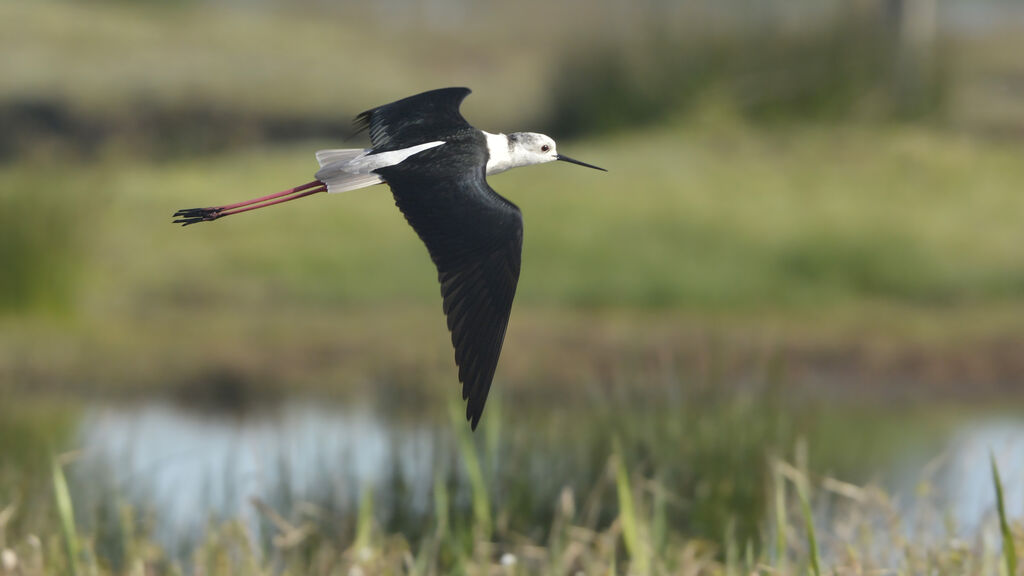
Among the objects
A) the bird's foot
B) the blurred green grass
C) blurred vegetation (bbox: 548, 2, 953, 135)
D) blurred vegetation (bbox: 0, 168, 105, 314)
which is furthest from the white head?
blurred vegetation (bbox: 548, 2, 953, 135)

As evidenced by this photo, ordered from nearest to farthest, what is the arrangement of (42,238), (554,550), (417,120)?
(417,120) < (554,550) < (42,238)

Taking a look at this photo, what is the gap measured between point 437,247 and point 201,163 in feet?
41.7

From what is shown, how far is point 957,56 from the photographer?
17.0 meters

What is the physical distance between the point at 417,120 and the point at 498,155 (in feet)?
1.04

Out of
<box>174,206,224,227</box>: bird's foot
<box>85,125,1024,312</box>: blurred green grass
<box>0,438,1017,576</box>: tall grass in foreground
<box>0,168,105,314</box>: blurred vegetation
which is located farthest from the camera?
<box>85,125,1024,312</box>: blurred green grass

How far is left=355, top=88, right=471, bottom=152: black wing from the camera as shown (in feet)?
10.4

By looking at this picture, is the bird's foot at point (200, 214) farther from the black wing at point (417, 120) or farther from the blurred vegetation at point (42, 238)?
the blurred vegetation at point (42, 238)

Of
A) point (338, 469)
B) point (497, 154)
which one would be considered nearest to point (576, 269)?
point (338, 469)

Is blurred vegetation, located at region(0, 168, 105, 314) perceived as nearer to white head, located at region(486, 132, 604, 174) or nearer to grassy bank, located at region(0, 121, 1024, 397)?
grassy bank, located at region(0, 121, 1024, 397)

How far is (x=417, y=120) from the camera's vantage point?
10.8 ft

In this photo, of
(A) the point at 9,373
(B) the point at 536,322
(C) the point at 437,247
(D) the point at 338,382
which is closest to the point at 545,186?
(B) the point at 536,322

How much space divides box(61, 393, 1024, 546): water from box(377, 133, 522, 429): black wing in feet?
4.92

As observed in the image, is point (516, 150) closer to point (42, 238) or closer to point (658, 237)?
point (42, 238)

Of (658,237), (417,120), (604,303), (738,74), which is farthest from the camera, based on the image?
(738,74)
